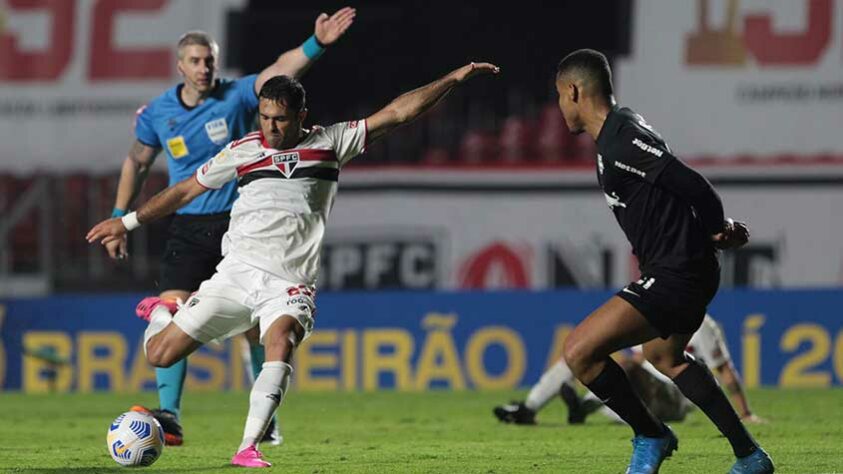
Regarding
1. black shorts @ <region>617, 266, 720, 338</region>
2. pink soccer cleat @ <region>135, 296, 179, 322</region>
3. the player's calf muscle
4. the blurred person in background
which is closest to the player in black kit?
black shorts @ <region>617, 266, 720, 338</region>

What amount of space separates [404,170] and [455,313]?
2168 mm

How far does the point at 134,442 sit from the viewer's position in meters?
6.74

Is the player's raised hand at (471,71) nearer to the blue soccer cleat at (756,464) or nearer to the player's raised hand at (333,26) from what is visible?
the player's raised hand at (333,26)

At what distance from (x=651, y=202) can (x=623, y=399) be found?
2.52 ft

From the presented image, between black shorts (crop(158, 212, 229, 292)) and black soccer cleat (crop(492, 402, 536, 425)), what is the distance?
2187mm

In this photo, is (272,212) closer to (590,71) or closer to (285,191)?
(285,191)

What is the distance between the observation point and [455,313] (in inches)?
550

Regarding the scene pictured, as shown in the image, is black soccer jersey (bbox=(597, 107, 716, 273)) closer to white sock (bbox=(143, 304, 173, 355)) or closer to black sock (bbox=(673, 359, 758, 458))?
black sock (bbox=(673, 359, 758, 458))

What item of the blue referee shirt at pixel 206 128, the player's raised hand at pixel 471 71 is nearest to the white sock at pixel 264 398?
the player's raised hand at pixel 471 71

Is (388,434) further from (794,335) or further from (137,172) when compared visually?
(794,335)

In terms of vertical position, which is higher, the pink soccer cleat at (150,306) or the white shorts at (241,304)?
the white shorts at (241,304)

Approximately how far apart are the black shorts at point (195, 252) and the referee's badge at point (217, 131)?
1.27ft

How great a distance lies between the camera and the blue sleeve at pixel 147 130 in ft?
27.9

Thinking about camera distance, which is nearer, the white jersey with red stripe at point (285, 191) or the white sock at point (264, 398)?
the white sock at point (264, 398)
